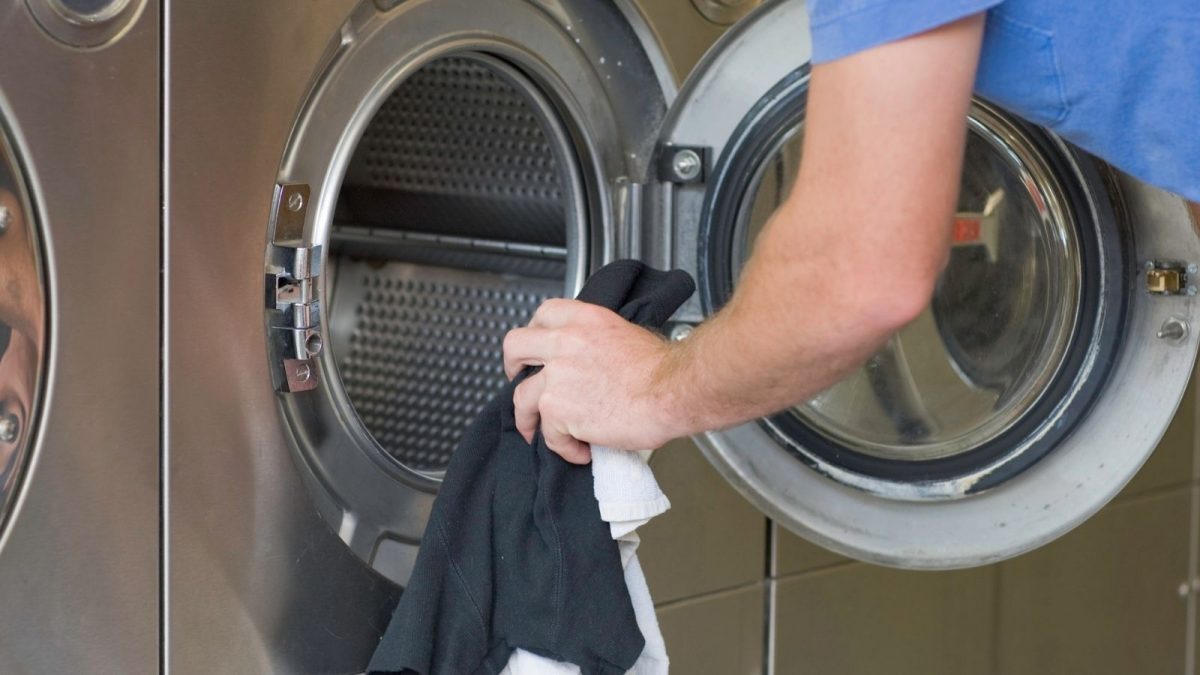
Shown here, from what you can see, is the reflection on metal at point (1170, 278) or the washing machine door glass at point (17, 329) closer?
the washing machine door glass at point (17, 329)

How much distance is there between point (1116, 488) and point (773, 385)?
501 mm

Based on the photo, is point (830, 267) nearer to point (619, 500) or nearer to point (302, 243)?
point (619, 500)

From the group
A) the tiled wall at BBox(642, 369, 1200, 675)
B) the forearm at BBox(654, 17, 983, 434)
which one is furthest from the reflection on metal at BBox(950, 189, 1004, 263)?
the forearm at BBox(654, 17, 983, 434)

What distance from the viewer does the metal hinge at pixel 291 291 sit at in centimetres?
110

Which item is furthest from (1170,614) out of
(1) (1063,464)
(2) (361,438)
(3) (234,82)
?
(3) (234,82)

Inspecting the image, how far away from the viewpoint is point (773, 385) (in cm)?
93

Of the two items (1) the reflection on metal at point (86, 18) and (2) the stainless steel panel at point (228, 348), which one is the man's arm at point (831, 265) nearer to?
(2) the stainless steel panel at point (228, 348)

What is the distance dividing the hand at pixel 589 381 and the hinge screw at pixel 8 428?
374mm

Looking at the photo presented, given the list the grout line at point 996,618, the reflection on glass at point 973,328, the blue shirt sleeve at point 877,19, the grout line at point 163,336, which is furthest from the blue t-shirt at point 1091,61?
the grout line at point 996,618

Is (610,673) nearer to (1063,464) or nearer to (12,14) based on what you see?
(1063,464)

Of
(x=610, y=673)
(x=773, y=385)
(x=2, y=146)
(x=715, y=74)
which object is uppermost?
(x=715, y=74)

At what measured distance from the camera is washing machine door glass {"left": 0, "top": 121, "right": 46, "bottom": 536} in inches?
36.9

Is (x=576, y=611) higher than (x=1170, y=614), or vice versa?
(x=576, y=611)

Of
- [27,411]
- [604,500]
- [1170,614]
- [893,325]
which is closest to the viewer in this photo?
[893,325]
